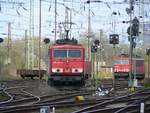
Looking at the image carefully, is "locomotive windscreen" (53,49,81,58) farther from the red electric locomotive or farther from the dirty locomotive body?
the red electric locomotive

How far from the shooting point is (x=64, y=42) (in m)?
35.4

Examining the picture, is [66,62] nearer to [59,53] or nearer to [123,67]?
[59,53]

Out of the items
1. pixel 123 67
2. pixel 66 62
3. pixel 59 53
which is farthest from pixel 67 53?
pixel 123 67

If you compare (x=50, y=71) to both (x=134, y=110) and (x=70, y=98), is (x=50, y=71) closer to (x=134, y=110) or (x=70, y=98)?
(x=70, y=98)

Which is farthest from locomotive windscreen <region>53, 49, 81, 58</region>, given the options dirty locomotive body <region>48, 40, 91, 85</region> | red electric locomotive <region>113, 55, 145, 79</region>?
red electric locomotive <region>113, 55, 145, 79</region>

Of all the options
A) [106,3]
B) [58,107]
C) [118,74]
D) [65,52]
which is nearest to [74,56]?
[65,52]

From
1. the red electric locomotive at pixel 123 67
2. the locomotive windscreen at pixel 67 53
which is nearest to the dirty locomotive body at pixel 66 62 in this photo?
the locomotive windscreen at pixel 67 53

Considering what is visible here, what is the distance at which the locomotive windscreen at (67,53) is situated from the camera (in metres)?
34.9

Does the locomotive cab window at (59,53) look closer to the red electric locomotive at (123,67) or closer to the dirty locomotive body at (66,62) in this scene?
the dirty locomotive body at (66,62)

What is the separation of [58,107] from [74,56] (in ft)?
50.8

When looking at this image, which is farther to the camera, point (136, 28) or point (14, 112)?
point (136, 28)

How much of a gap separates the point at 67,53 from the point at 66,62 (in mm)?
666

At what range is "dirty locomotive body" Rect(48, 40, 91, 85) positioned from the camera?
34531mm

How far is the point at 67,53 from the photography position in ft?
115
